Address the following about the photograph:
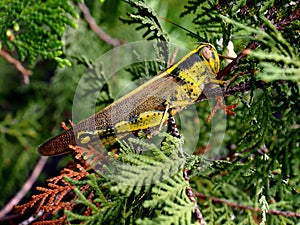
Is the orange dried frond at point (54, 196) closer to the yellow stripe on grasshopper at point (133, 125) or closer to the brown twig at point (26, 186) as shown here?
the yellow stripe on grasshopper at point (133, 125)

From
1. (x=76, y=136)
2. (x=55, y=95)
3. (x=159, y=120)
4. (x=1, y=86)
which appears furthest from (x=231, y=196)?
(x=1, y=86)

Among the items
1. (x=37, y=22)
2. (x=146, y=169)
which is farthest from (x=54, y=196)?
(x=37, y=22)

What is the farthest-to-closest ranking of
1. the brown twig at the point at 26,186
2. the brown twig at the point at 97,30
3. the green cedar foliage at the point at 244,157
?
1. the brown twig at the point at 97,30
2. the brown twig at the point at 26,186
3. the green cedar foliage at the point at 244,157

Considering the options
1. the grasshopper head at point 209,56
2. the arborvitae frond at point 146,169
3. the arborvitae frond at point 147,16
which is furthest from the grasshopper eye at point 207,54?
the arborvitae frond at point 146,169

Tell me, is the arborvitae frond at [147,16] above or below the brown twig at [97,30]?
below

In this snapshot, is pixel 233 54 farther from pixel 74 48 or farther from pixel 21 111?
pixel 21 111

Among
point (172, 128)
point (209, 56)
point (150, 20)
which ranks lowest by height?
point (172, 128)

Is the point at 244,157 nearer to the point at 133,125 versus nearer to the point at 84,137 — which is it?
the point at 133,125
